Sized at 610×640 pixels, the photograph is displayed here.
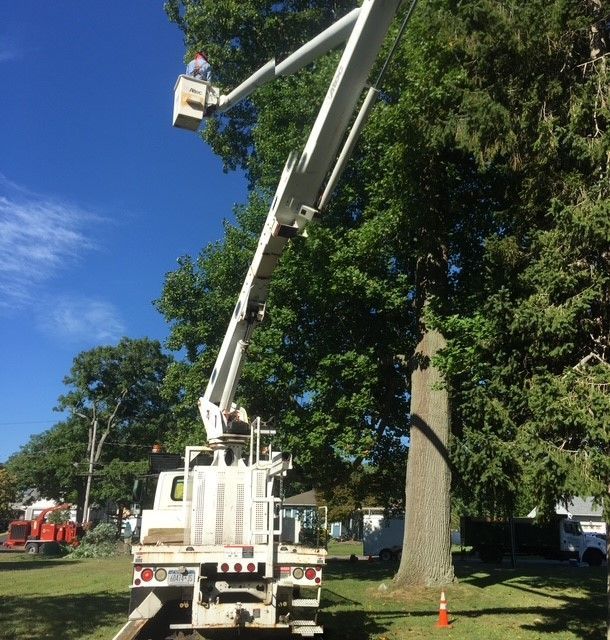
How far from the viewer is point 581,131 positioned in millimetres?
9094

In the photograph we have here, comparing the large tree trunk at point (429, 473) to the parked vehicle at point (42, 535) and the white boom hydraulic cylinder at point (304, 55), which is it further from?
the parked vehicle at point (42, 535)

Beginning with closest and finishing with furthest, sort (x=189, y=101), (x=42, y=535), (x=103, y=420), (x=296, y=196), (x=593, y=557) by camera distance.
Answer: (x=189, y=101) → (x=296, y=196) → (x=593, y=557) → (x=42, y=535) → (x=103, y=420)

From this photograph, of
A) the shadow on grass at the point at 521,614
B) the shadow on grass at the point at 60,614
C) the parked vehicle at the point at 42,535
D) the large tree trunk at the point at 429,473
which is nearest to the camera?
the shadow on grass at the point at 60,614

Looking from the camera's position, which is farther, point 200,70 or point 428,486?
point 428,486

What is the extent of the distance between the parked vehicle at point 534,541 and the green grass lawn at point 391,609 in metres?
14.5

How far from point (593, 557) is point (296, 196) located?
1153 inches

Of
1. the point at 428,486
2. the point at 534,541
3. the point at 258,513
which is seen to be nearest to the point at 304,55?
the point at 258,513

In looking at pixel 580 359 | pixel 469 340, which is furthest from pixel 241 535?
pixel 469 340

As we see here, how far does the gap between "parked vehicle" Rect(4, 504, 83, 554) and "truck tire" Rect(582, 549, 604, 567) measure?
27.1 meters

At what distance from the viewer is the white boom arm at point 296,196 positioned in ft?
24.4

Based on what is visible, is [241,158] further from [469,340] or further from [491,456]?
[491,456]

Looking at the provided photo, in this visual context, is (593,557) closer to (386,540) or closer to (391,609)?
(386,540)


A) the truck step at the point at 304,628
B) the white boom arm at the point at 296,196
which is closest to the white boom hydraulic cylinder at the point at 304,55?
the white boom arm at the point at 296,196

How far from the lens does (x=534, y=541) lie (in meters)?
34.0
